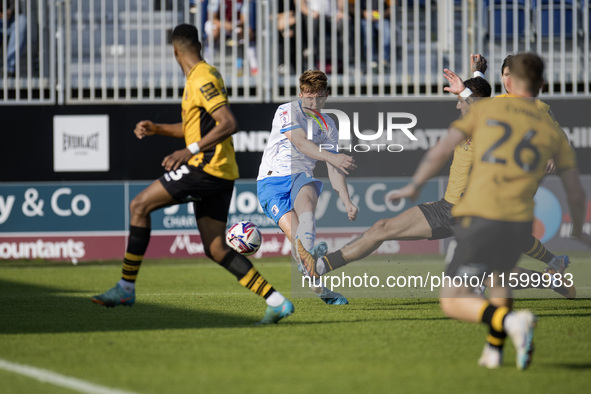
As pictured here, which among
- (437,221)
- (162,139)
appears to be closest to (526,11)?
(162,139)

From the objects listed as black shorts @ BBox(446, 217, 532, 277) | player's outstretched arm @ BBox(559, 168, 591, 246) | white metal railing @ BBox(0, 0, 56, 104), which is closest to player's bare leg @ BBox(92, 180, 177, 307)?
black shorts @ BBox(446, 217, 532, 277)

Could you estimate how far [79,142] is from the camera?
46.7 feet

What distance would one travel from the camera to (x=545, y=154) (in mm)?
4949

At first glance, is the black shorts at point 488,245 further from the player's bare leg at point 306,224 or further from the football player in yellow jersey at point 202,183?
the player's bare leg at point 306,224

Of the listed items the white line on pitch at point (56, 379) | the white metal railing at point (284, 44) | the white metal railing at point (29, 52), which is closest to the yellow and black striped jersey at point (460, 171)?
the white line on pitch at point (56, 379)

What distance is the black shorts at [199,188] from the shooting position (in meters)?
6.55

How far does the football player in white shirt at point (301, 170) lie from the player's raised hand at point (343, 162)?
0.50 meters

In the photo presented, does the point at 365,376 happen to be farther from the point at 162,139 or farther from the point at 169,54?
the point at 169,54

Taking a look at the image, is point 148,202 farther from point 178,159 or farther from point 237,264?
point 237,264

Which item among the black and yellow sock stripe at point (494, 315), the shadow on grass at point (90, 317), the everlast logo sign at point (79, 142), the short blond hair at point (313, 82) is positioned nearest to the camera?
the black and yellow sock stripe at point (494, 315)

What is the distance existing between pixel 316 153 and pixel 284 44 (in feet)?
25.5

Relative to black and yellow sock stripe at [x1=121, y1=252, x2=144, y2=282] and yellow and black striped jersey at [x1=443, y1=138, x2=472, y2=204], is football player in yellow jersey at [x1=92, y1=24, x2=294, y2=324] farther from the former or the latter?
yellow and black striped jersey at [x1=443, y1=138, x2=472, y2=204]

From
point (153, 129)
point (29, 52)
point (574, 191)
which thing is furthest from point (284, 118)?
point (29, 52)

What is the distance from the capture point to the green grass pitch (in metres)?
4.64
